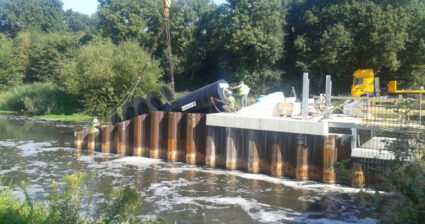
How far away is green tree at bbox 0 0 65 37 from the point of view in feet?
282

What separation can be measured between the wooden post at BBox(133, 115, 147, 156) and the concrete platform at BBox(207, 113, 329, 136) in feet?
10.3

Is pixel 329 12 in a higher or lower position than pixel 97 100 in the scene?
higher

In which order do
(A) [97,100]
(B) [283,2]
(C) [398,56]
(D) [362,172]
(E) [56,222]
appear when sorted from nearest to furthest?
1. (E) [56,222]
2. (D) [362,172]
3. (A) [97,100]
4. (C) [398,56]
5. (B) [283,2]

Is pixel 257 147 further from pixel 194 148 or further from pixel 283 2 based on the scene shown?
pixel 283 2

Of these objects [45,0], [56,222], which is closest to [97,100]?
[56,222]

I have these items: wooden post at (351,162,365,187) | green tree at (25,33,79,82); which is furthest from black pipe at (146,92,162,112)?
green tree at (25,33,79,82)

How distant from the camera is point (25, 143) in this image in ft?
62.3

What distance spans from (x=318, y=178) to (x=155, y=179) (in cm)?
476

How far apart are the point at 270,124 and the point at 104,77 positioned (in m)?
21.4

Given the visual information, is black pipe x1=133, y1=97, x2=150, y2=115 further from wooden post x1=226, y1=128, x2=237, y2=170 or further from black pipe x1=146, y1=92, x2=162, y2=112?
wooden post x1=226, y1=128, x2=237, y2=170

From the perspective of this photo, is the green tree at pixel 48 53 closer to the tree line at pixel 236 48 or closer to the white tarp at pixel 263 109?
the tree line at pixel 236 48

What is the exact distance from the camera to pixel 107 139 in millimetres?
16484

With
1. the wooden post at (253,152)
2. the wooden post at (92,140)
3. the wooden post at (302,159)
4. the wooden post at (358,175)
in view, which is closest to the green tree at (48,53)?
the wooden post at (92,140)

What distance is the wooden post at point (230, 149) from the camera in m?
13.2
